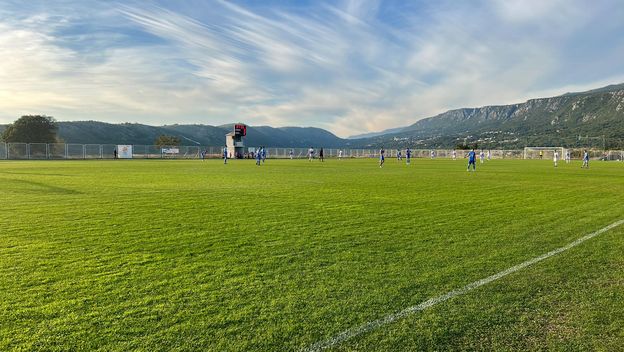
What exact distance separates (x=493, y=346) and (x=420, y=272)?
2.12 m

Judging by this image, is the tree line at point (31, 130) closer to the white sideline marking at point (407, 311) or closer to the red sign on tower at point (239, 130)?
the red sign on tower at point (239, 130)

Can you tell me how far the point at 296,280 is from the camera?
5.48 meters

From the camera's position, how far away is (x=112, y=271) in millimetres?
5785

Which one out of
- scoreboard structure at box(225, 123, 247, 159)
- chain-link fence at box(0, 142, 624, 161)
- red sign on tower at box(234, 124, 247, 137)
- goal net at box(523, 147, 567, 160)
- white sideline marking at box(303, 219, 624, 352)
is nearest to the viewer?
white sideline marking at box(303, 219, 624, 352)

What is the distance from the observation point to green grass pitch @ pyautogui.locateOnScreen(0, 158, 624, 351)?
12.8 feet

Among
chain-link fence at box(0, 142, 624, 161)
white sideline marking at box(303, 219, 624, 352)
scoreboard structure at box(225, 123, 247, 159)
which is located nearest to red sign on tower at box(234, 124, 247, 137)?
scoreboard structure at box(225, 123, 247, 159)

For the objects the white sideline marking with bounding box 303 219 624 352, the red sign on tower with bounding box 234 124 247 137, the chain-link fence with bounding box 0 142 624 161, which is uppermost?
the red sign on tower with bounding box 234 124 247 137

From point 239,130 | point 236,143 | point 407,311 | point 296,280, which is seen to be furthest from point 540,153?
point 407,311

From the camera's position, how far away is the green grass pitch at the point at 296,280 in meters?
3.91

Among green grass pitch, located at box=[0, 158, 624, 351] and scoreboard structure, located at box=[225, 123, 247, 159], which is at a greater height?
scoreboard structure, located at box=[225, 123, 247, 159]

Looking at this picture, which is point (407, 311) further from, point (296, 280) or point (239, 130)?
point (239, 130)

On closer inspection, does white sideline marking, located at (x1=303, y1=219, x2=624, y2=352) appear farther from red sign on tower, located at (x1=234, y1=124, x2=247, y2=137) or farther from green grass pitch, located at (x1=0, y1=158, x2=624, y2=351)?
red sign on tower, located at (x1=234, y1=124, x2=247, y2=137)

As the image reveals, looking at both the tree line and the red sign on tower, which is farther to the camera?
the tree line

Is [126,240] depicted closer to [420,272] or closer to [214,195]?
[420,272]
